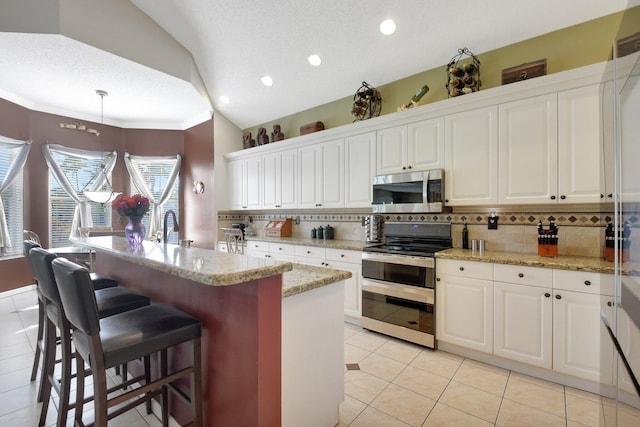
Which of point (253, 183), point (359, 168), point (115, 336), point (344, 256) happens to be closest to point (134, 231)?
point (115, 336)

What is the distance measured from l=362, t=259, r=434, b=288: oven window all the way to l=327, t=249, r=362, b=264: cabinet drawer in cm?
15

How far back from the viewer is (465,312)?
2.52 metres

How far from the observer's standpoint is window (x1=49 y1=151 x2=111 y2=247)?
4.90 metres

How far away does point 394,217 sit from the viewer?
11.8ft

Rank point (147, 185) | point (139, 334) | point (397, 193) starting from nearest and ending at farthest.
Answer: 1. point (139, 334)
2. point (397, 193)
3. point (147, 185)

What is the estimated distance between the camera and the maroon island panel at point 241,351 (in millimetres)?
1222

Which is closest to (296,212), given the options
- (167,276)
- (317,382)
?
(167,276)

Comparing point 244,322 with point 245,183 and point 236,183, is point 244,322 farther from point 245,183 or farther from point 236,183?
point 236,183

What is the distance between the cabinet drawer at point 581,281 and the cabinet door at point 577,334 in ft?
0.12

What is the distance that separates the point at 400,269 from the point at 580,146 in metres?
1.73

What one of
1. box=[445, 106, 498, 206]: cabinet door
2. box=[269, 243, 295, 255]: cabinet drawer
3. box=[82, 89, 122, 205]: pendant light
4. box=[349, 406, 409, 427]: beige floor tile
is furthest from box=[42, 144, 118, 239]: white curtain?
box=[445, 106, 498, 206]: cabinet door

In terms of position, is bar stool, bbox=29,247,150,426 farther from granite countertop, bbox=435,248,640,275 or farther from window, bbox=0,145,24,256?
window, bbox=0,145,24,256

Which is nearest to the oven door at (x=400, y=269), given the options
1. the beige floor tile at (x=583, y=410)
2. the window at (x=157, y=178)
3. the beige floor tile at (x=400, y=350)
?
the beige floor tile at (x=400, y=350)

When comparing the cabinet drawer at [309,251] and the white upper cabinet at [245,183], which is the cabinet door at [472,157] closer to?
the cabinet drawer at [309,251]
